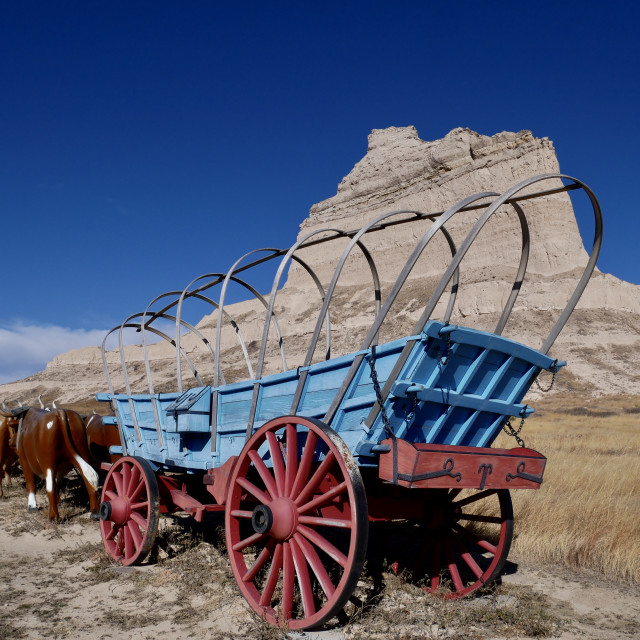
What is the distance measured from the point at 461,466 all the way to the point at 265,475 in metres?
1.29

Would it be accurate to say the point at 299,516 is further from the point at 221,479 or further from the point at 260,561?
the point at 221,479

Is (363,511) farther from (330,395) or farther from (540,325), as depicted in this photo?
(540,325)

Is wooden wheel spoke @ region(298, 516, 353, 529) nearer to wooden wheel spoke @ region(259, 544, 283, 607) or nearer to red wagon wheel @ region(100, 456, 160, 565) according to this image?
wooden wheel spoke @ region(259, 544, 283, 607)

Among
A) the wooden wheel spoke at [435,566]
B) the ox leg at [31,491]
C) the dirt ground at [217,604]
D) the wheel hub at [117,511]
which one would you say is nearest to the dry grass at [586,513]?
the dirt ground at [217,604]

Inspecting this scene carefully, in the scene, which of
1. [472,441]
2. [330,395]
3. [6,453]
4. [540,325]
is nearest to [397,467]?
[330,395]

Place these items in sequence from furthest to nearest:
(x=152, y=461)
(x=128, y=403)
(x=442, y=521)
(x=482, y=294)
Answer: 1. (x=482, y=294)
2. (x=128, y=403)
3. (x=152, y=461)
4. (x=442, y=521)

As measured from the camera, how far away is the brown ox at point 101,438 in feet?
25.2

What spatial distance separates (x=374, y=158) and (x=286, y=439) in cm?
8820

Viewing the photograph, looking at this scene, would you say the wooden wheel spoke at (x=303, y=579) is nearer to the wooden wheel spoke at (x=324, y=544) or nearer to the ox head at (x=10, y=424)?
the wooden wheel spoke at (x=324, y=544)

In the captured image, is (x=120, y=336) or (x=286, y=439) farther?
(x=120, y=336)

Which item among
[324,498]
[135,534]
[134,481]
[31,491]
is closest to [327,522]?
[324,498]

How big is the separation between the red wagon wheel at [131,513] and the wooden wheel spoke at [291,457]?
1783 mm

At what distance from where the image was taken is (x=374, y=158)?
3433 inches

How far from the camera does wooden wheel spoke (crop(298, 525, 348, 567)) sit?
3.04 metres
